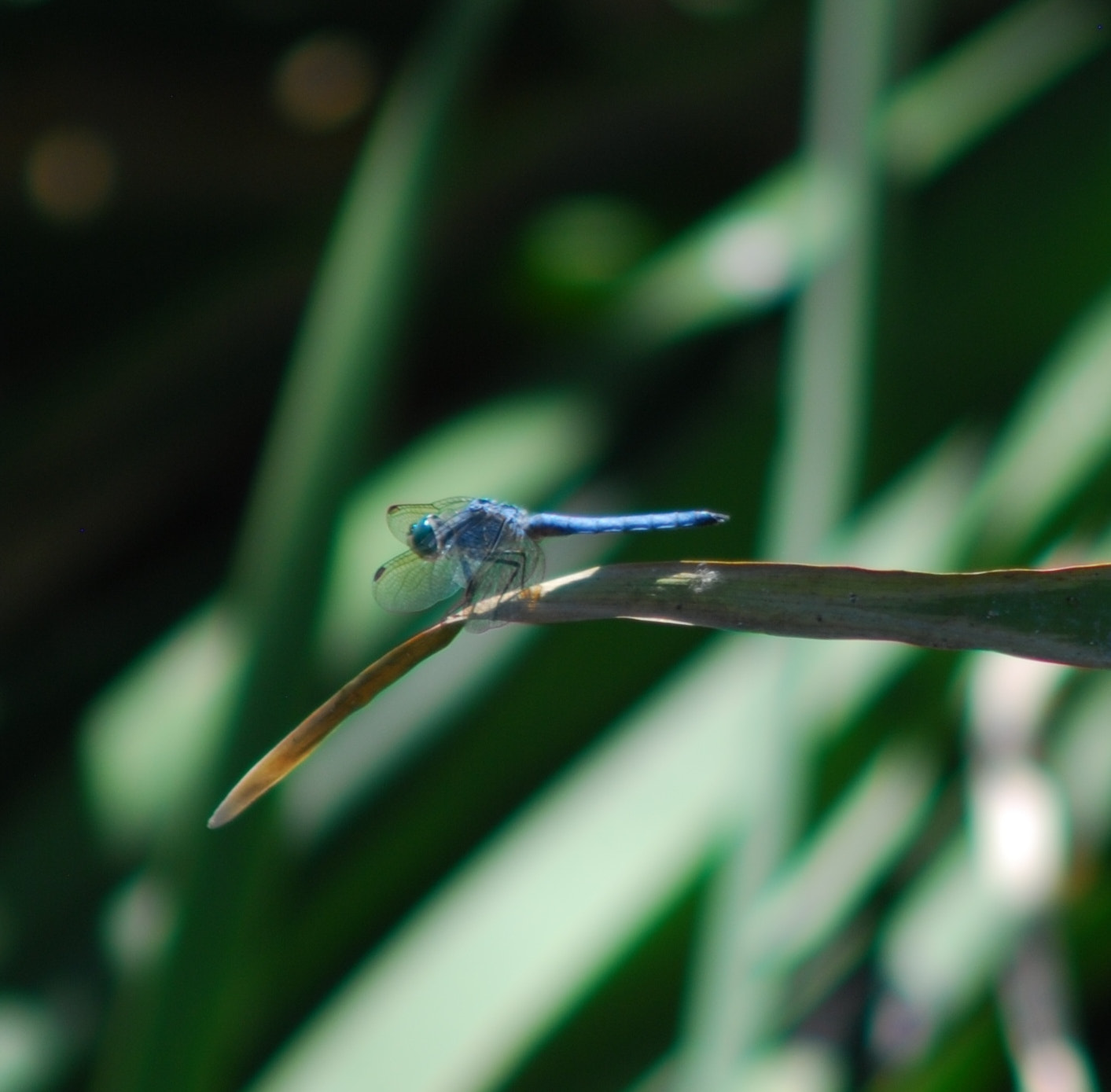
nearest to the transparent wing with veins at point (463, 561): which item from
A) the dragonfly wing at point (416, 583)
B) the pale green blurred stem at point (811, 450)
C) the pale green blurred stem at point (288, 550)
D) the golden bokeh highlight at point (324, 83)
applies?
the dragonfly wing at point (416, 583)

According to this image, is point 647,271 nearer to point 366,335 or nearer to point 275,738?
point 366,335

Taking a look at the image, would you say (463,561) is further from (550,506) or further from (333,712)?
(550,506)

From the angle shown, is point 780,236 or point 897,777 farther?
point 780,236

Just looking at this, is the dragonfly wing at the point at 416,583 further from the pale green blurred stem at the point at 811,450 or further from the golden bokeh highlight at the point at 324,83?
the golden bokeh highlight at the point at 324,83

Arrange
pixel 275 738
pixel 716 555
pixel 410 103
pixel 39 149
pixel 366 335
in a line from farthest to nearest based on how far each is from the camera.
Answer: pixel 39 149 < pixel 716 555 < pixel 410 103 < pixel 366 335 < pixel 275 738

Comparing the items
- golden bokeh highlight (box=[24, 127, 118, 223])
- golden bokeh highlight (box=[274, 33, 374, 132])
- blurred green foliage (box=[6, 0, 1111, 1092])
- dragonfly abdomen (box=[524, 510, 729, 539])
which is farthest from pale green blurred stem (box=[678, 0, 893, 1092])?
golden bokeh highlight (box=[24, 127, 118, 223])

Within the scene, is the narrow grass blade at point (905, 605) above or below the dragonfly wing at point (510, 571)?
below

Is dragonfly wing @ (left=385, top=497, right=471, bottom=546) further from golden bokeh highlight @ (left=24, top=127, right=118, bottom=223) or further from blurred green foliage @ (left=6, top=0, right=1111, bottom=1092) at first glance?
golden bokeh highlight @ (left=24, top=127, right=118, bottom=223)

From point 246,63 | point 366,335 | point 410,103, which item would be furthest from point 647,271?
point 246,63
